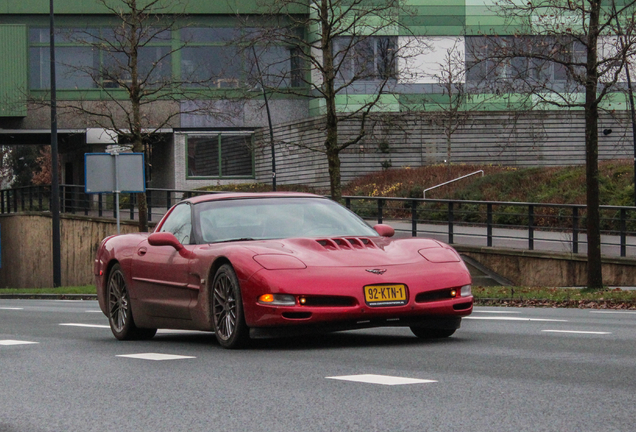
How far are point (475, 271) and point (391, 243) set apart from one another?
53.5 feet

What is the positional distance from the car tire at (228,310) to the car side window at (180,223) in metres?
0.98

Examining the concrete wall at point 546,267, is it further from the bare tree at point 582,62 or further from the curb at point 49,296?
the curb at point 49,296

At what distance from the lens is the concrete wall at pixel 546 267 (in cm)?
2358

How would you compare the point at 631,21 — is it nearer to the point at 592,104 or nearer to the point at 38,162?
the point at 592,104

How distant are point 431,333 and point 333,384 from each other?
3402 mm

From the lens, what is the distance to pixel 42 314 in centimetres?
1791

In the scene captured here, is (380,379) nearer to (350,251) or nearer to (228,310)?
(350,251)

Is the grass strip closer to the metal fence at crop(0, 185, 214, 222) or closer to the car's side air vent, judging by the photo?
the car's side air vent

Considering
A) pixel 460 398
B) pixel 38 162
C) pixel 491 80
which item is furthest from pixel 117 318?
pixel 38 162

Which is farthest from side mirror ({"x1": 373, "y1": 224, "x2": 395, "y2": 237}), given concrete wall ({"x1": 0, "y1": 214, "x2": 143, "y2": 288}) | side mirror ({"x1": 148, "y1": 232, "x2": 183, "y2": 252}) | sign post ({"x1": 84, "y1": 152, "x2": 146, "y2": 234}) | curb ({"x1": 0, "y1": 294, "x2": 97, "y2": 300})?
concrete wall ({"x1": 0, "y1": 214, "x2": 143, "y2": 288})

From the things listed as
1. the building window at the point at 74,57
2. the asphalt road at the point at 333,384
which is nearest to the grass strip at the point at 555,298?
the asphalt road at the point at 333,384

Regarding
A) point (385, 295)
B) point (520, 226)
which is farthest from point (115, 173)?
point (385, 295)

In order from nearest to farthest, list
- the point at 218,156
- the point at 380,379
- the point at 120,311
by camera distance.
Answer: the point at 380,379
the point at 120,311
the point at 218,156

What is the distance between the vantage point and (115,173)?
31062mm
